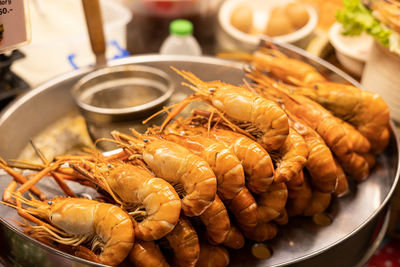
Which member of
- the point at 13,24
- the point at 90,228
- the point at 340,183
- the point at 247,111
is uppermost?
the point at 13,24

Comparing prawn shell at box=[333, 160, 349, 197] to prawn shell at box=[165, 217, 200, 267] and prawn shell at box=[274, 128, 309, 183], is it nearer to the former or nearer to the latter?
prawn shell at box=[274, 128, 309, 183]

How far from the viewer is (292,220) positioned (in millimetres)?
1485

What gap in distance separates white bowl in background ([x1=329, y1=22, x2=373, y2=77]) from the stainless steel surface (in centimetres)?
38

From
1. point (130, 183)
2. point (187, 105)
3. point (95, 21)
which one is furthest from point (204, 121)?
point (95, 21)

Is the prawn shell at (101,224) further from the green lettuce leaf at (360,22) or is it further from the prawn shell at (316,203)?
the green lettuce leaf at (360,22)

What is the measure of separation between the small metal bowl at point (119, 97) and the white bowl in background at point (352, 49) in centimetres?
109

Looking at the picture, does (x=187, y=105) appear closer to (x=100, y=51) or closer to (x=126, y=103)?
(x=126, y=103)

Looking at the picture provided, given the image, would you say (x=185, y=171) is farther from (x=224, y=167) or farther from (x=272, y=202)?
(x=272, y=202)

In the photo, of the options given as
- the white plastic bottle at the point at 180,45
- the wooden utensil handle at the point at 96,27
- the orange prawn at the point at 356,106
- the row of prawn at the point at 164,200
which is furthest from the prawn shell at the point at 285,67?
the wooden utensil handle at the point at 96,27

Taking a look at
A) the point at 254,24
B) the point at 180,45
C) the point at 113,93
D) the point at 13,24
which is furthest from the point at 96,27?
the point at 254,24

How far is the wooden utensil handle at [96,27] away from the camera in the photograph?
1.84 metres

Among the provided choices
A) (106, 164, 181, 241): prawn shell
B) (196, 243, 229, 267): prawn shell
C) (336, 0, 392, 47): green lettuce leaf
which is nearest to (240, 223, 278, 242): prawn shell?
(196, 243, 229, 267): prawn shell

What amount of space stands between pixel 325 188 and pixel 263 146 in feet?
1.06

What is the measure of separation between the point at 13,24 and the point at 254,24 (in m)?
1.99
